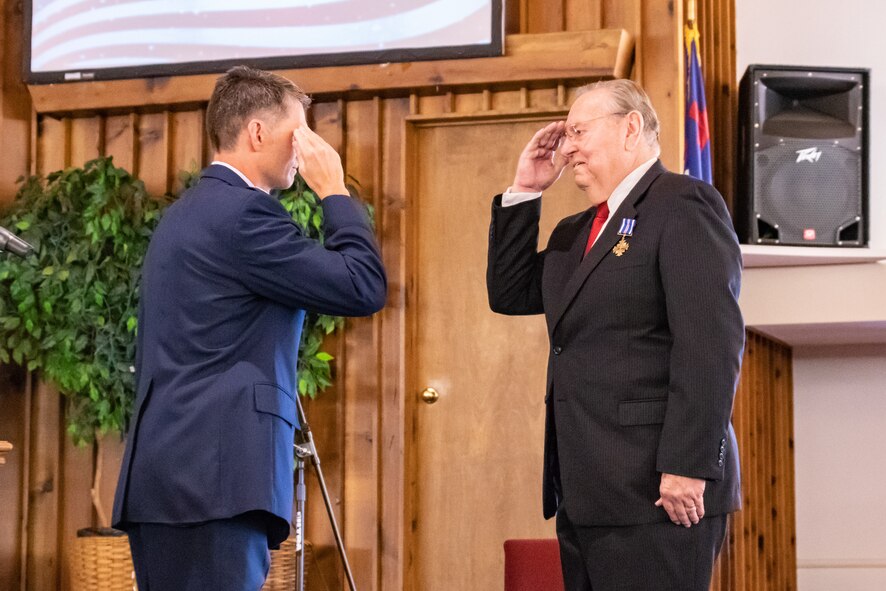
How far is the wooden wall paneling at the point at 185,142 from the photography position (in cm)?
544

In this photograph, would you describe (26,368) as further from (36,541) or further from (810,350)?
(810,350)

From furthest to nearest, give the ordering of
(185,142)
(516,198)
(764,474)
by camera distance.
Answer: (764,474), (185,142), (516,198)

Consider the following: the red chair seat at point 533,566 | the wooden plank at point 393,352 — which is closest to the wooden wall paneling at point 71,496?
the wooden plank at point 393,352

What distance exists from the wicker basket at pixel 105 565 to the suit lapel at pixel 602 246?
290 cm

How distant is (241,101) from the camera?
98.1 inches

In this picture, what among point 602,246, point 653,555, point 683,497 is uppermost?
point 602,246

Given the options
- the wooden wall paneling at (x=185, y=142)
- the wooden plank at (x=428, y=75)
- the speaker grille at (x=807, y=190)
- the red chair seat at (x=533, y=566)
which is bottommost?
the red chair seat at (x=533, y=566)

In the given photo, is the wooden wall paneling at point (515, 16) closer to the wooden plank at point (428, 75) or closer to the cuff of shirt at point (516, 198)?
the wooden plank at point (428, 75)

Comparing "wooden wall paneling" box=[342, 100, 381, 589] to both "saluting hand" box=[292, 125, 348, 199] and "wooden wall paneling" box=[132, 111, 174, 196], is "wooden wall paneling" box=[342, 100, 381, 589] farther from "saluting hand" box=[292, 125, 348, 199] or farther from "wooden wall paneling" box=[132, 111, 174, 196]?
"saluting hand" box=[292, 125, 348, 199]

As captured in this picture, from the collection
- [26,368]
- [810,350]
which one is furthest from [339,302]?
[810,350]

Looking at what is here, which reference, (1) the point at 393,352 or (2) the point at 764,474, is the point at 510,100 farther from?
(2) the point at 764,474

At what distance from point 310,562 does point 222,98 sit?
2.92 m

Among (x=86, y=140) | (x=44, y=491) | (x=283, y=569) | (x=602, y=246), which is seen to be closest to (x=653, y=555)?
(x=602, y=246)

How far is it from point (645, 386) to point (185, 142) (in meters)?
3.63
